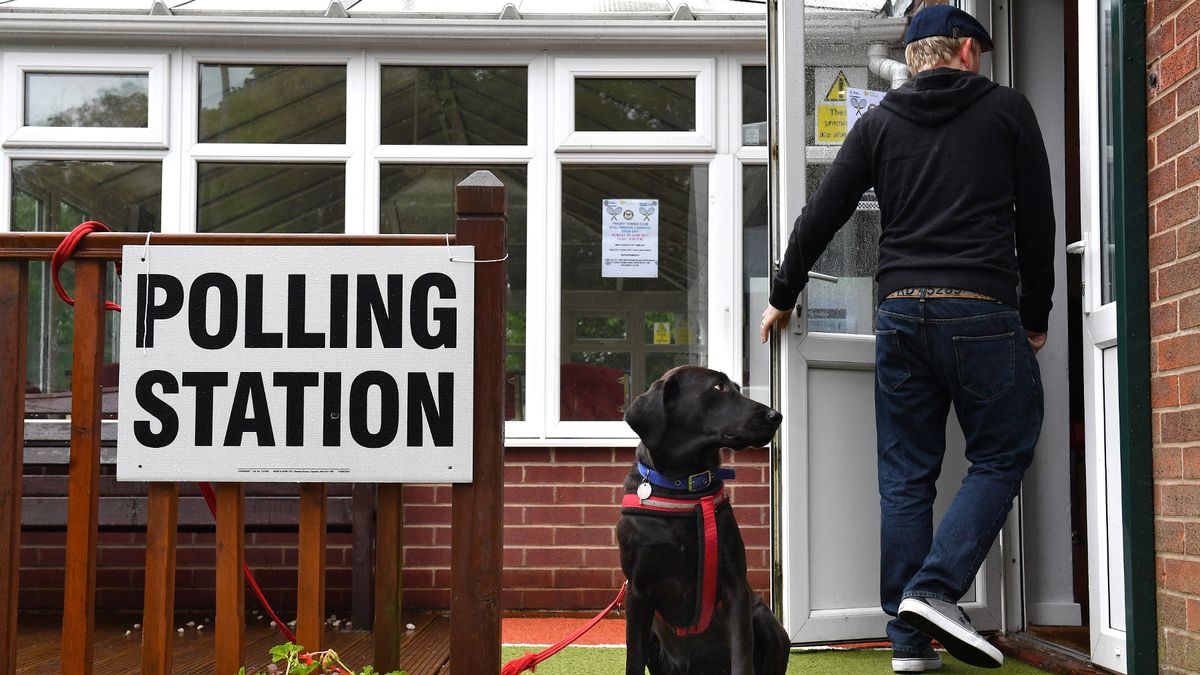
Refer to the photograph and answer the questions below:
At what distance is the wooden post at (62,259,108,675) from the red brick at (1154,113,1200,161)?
2745 millimetres

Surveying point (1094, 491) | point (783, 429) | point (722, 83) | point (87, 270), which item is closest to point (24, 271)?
point (87, 270)

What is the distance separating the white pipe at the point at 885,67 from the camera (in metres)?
4.30

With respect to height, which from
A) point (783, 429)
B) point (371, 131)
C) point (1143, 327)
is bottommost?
point (783, 429)

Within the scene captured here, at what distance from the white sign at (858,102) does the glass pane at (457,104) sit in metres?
1.91

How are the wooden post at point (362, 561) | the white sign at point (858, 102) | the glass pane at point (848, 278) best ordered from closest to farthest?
the glass pane at point (848, 278) → the white sign at point (858, 102) → the wooden post at point (362, 561)

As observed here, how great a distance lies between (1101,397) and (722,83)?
273cm

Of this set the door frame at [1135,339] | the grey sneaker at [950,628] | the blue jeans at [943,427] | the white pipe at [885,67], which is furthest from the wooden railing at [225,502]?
the white pipe at [885,67]

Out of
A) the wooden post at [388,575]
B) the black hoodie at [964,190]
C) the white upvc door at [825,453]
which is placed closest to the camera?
the wooden post at [388,575]

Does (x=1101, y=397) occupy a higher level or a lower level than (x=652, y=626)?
higher

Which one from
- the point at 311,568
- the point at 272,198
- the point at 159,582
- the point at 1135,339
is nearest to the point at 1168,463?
the point at 1135,339

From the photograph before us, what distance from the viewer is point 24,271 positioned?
2850 mm

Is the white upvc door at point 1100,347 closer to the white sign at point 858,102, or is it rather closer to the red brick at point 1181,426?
the red brick at point 1181,426

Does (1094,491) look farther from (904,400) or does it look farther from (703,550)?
(703,550)

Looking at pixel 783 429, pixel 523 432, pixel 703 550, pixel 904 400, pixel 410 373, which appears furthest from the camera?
pixel 523 432
